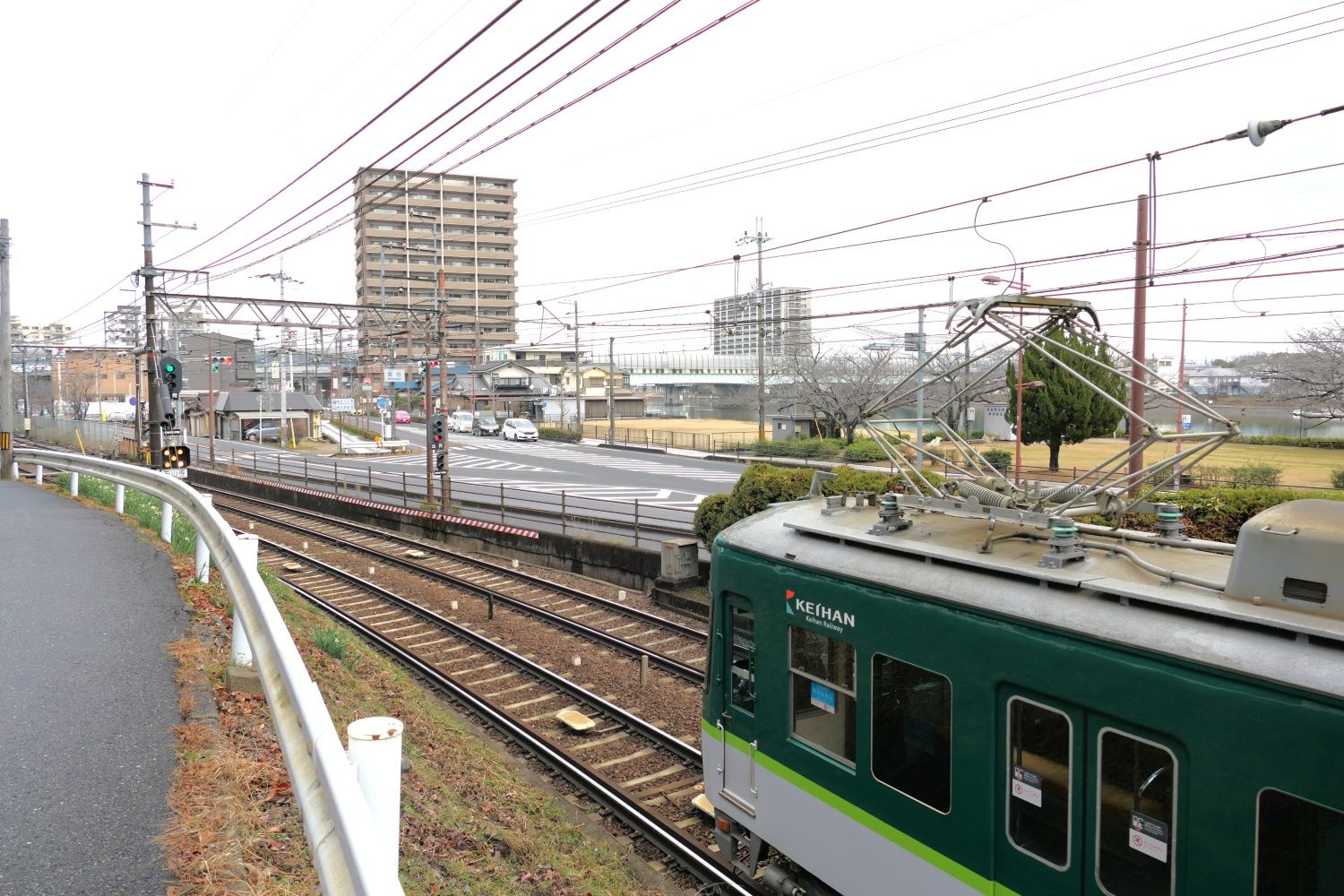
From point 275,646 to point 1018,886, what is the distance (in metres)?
3.53

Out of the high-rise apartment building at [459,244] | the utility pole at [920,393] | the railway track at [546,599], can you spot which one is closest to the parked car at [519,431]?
the railway track at [546,599]

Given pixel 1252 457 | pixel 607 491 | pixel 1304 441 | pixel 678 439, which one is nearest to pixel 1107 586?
pixel 607 491

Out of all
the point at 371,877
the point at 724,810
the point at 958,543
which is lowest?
the point at 724,810

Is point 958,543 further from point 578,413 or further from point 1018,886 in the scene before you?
point 578,413

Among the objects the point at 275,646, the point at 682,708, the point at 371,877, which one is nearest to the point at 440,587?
the point at 682,708

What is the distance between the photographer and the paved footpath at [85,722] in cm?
366

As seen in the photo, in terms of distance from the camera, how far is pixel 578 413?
5897 cm

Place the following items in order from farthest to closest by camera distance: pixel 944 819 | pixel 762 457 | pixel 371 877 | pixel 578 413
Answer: pixel 578 413
pixel 762 457
pixel 944 819
pixel 371 877

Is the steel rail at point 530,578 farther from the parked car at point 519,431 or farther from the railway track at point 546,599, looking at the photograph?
the parked car at point 519,431

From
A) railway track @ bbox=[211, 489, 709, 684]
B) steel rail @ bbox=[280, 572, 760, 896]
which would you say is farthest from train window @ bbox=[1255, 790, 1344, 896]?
railway track @ bbox=[211, 489, 709, 684]

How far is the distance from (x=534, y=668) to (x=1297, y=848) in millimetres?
9778

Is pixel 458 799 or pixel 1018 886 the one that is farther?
pixel 458 799

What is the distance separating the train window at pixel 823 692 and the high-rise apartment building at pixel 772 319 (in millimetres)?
15367

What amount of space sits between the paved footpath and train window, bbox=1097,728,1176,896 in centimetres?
385
